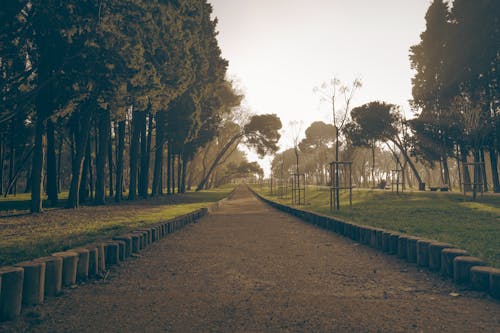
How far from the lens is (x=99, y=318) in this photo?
13.1 ft

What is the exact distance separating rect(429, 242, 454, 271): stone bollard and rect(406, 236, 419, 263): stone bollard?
1.67ft

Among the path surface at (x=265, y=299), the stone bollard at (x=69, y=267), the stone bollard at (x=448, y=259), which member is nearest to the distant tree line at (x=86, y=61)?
the path surface at (x=265, y=299)

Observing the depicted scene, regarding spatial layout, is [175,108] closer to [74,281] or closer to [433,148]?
[74,281]

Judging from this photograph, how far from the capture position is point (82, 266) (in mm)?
5504

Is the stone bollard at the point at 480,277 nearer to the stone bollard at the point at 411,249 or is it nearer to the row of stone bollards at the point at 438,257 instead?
the row of stone bollards at the point at 438,257

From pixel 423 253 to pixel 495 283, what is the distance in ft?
5.69

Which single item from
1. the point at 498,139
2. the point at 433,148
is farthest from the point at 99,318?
the point at 433,148

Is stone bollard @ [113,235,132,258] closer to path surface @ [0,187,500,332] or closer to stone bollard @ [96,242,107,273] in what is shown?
path surface @ [0,187,500,332]

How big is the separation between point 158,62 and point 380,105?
3432 cm

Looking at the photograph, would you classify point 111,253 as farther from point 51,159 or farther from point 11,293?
point 51,159

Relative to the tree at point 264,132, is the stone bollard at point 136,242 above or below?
below

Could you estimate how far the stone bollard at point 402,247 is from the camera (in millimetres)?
6957

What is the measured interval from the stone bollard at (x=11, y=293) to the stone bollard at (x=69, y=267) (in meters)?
0.88

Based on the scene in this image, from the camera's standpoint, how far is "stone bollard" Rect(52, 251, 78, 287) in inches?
200
